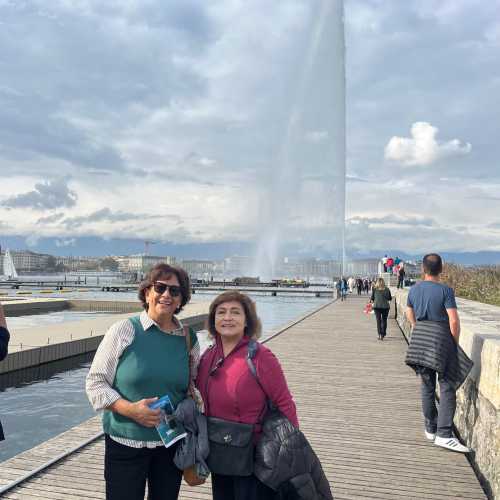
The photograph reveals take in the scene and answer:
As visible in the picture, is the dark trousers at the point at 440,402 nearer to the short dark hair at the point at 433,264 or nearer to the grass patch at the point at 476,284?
the short dark hair at the point at 433,264

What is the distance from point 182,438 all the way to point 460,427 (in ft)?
15.4

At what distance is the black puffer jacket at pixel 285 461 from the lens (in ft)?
9.70

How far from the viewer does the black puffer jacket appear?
9.70 ft

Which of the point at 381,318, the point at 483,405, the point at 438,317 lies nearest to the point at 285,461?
the point at 483,405

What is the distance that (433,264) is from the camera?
18.7ft

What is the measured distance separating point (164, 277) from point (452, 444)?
Answer: 4328mm

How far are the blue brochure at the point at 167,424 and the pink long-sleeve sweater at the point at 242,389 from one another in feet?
0.73

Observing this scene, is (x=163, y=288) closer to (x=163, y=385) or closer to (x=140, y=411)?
(x=163, y=385)

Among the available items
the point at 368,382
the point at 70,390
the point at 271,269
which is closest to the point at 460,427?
the point at 368,382

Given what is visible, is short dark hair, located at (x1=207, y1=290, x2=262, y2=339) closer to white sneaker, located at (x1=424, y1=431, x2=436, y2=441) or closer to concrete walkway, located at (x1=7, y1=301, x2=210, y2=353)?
white sneaker, located at (x1=424, y1=431, x2=436, y2=441)

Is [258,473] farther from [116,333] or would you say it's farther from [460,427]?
[460,427]

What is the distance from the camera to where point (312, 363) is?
1159 centimetres

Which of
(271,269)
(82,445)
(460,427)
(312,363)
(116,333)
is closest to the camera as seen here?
(116,333)

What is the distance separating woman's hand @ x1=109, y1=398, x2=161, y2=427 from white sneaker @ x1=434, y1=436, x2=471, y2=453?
4.16 m
